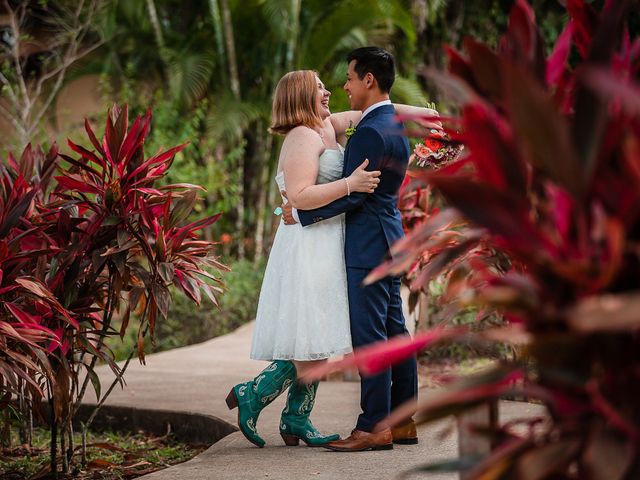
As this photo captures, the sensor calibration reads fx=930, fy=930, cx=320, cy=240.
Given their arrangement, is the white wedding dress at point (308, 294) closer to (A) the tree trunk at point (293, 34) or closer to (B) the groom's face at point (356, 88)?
(B) the groom's face at point (356, 88)

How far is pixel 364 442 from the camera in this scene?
13.4ft

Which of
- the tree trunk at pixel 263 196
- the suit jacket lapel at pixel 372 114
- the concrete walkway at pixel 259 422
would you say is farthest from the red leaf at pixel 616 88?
the tree trunk at pixel 263 196

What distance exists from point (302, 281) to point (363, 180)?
540 millimetres

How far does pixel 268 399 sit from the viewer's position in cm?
435

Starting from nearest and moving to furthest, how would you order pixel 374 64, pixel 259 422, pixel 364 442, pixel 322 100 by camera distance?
pixel 364 442 → pixel 374 64 → pixel 322 100 → pixel 259 422

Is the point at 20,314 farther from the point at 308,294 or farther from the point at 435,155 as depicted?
the point at 435,155

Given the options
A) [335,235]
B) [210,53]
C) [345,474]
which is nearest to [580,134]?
[345,474]

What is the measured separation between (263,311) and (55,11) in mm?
9798

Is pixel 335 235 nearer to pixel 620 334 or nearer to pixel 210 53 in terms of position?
pixel 620 334

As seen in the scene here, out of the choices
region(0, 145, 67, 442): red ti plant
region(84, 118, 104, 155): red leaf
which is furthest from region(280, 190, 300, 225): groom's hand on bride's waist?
region(0, 145, 67, 442): red ti plant

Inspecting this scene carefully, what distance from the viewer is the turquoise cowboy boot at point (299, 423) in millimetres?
4301

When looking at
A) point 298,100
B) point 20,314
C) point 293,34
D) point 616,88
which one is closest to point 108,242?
point 20,314

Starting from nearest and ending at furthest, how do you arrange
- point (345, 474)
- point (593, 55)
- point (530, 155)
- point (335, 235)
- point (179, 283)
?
1. point (530, 155)
2. point (593, 55)
3. point (345, 474)
4. point (179, 283)
5. point (335, 235)

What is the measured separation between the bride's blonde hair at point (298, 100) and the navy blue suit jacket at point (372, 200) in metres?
0.25
